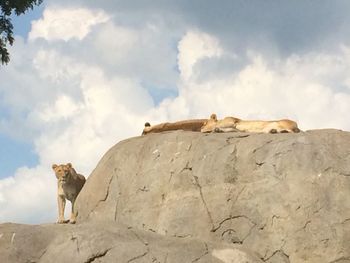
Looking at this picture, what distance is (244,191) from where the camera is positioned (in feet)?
60.5

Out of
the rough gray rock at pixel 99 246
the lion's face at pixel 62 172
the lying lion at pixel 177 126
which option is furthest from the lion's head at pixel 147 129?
the rough gray rock at pixel 99 246

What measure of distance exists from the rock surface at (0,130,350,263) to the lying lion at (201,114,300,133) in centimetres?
135

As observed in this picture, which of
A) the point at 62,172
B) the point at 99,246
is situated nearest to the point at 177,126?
the point at 62,172

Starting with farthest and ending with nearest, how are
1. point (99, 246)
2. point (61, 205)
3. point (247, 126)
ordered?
1. point (61, 205)
2. point (247, 126)
3. point (99, 246)

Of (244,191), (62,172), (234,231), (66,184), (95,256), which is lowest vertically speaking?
(95,256)

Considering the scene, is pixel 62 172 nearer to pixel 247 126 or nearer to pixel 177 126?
pixel 177 126

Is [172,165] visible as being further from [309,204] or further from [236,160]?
[309,204]

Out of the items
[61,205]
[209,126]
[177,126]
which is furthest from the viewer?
[61,205]

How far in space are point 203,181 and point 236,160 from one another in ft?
3.27

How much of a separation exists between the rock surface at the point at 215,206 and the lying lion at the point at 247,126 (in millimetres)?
1348

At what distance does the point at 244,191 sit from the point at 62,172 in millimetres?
6725

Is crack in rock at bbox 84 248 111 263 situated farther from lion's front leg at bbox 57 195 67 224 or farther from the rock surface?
lion's front leg at bbox 57 195 67 224

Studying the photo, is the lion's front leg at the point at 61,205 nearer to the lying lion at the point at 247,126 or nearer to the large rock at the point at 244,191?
the large rock at the point at 244,191

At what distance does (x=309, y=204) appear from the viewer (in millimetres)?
17688
